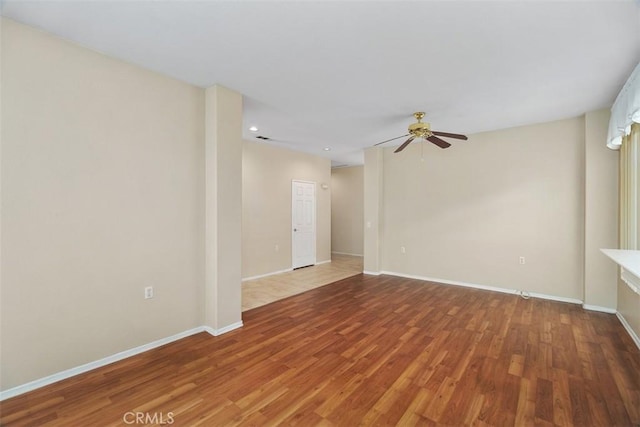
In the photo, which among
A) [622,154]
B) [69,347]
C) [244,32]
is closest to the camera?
[244,32]

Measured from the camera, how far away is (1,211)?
1.95 metres

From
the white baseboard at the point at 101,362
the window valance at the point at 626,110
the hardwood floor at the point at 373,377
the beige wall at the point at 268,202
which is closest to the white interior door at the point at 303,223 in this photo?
the beige wall at the point at 268,202

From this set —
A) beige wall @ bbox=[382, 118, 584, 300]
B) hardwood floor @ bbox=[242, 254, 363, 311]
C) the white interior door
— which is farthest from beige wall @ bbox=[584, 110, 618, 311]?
the white interior door

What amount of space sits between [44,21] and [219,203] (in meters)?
1.86

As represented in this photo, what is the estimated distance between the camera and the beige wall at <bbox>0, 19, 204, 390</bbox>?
2.02 meters

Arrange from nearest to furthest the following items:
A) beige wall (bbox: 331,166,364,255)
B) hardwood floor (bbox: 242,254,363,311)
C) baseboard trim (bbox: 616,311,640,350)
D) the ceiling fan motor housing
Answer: baseboard trim (bbox: 616,311,640,350), the ceiling fan motor housing, hardwood floor (bbox: 242,254,363,311), beige wall (bbox: 331,166,364,255)

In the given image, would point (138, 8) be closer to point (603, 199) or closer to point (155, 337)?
point (155, 337)

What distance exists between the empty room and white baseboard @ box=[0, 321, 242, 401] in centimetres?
1

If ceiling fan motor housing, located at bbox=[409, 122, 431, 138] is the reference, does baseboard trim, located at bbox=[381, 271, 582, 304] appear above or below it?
below

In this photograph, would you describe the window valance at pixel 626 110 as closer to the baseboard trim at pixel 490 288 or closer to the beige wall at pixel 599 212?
the beige wall at pixel 599 212

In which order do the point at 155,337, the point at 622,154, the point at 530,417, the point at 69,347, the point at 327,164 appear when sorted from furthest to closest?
the point at 327,164
the point at 622,154
the point at 155,337
the point at 69,347
the point at 530,417

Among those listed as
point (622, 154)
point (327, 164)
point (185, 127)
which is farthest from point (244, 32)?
point (327, 164)

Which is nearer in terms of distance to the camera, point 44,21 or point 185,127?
point 44,21

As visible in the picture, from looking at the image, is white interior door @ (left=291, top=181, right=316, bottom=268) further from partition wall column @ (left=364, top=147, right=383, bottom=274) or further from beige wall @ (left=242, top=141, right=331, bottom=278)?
partition wall column @ (left=364, top=147, right=383, bottom=274)
